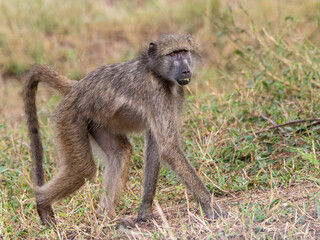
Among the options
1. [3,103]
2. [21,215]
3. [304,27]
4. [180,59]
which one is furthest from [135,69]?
[304,27]

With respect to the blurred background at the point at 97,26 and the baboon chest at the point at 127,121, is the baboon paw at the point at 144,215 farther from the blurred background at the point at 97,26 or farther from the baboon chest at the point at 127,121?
the blurred background at the point at 97,26

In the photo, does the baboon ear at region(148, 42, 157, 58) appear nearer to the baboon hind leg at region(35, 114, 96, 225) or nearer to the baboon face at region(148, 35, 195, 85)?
the baboon face at region(148, 35, 195, 85)

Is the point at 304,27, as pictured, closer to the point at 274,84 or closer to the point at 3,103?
the point at 274,84

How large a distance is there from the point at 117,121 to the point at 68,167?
502mm

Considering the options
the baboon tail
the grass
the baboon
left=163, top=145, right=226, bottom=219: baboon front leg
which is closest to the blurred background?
the grass

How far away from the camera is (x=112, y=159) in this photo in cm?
412

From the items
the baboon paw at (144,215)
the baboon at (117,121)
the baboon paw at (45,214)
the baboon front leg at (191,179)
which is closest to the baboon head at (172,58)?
the baboon at (117,121)

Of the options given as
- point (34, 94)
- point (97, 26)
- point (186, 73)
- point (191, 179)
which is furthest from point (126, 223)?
point (97, 26)

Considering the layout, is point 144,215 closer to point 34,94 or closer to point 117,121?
point 117,121

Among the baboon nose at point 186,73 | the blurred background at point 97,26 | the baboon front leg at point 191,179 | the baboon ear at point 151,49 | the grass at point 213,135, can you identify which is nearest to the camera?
the grass at point 213,135

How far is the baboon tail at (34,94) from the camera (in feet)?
13.2

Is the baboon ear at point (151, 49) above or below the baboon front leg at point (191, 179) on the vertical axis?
above

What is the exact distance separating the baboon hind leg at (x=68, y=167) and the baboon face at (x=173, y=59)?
72 centimetres

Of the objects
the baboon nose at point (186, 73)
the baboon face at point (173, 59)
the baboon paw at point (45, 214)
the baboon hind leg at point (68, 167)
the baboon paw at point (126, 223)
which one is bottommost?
the baboon paw at point (126, 223)
